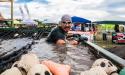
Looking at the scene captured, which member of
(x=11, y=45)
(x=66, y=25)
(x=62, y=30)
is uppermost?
(x=66, y=25)

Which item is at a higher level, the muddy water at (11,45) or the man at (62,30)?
the man at (62,30)

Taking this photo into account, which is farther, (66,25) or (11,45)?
(11,45)

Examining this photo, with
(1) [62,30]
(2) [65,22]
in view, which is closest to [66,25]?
(2) [65,22]

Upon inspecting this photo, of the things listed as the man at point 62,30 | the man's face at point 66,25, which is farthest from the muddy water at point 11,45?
the man's face at point 66,25

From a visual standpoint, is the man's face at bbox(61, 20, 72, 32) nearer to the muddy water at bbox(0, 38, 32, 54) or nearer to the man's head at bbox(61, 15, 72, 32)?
the man's head at bbox(61, 15, 72, 32)

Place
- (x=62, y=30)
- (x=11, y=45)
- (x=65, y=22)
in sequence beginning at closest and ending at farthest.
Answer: (x=65, y=22)
(x=62, y=30)
(x=11, y=45)

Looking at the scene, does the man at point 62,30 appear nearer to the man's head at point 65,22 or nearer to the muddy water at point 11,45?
the man's head at point 65,22

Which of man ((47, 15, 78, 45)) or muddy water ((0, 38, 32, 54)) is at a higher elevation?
man ((47, 15, 78, 45))

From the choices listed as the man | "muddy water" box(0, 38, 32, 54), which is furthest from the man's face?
"muddy water" box(0, 38, 32, 54)

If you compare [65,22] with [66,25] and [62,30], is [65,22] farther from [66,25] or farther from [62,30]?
[62,30]

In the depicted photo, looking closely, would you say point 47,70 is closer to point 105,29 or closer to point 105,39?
point 105,39

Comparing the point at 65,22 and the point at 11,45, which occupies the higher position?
the point at 65,22

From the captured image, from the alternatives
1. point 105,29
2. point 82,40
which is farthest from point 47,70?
point 105,29

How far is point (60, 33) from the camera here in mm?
10227
